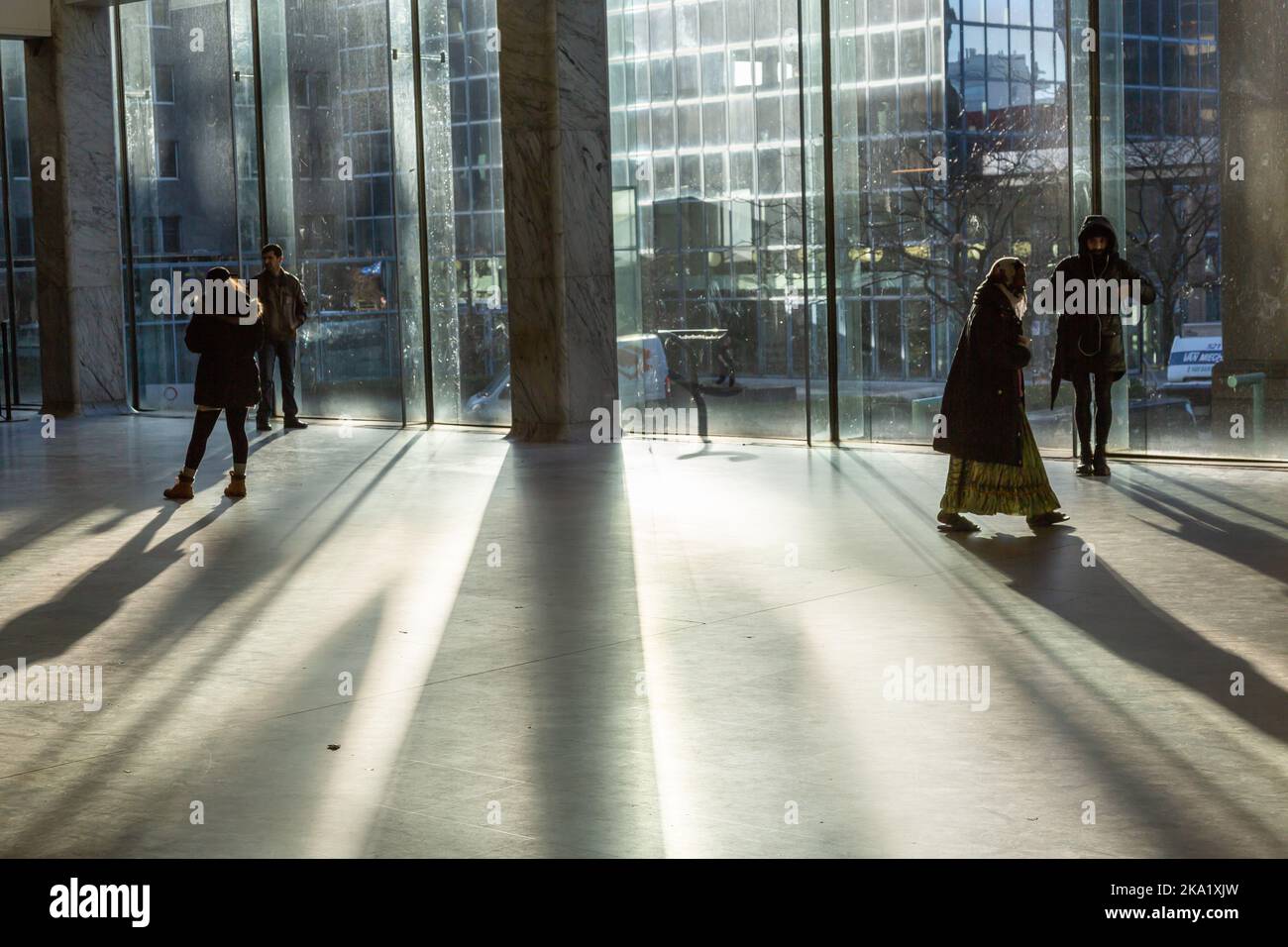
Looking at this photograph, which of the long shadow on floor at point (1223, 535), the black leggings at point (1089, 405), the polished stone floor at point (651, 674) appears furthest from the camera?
the black leggings at point (1089, 405)

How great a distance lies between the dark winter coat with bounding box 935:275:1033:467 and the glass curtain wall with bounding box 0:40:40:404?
16.1 meters

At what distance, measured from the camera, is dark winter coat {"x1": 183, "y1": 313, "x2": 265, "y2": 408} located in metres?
11.8

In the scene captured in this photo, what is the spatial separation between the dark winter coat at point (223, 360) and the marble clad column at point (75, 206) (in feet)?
31.2

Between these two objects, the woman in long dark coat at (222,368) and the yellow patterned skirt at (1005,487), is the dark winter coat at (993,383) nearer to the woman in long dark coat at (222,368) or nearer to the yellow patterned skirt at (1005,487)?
the yellow patterned skirt at (1005,487)

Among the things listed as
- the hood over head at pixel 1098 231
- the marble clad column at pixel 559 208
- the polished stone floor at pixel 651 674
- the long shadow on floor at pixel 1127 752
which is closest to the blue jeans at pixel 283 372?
the marble clad column at pixel 559 208

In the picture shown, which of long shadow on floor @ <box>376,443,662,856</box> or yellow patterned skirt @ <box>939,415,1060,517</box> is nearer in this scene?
long shadow on floor @ <box>376,443,662,856</box>

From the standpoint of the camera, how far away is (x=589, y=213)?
15.5m

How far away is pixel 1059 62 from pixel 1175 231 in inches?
67.1

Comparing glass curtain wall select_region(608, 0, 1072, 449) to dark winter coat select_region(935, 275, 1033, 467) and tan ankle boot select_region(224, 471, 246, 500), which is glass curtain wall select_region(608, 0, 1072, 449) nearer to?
dark winter coat select_region(935, 275, 1033, 467)

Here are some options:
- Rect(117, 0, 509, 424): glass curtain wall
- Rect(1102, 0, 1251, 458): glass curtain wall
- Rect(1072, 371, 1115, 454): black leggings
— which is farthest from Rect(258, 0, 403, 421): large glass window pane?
Rect(1072, 371, 1115, 454): black leggings

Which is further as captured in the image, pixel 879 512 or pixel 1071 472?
pixel 1071 472

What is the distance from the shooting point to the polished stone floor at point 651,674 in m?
4.55
